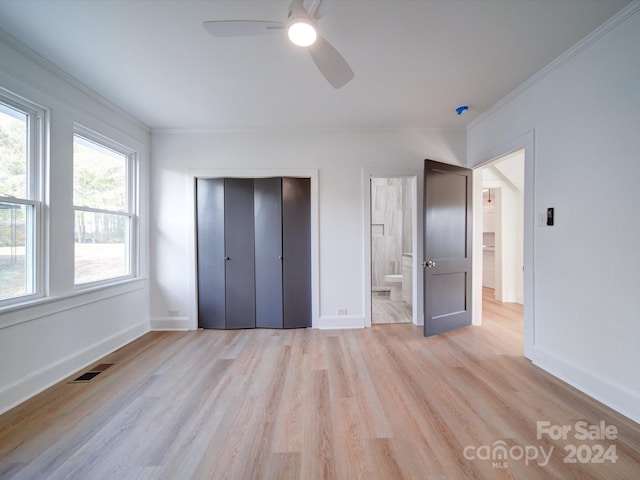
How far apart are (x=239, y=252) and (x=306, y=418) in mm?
2148

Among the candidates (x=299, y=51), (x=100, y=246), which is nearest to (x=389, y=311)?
(x=299, y=51)

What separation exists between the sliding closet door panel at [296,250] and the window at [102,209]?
6.10 ft

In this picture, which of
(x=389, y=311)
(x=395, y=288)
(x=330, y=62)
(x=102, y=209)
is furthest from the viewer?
(x=395, y=288)

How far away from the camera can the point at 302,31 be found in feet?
4.56

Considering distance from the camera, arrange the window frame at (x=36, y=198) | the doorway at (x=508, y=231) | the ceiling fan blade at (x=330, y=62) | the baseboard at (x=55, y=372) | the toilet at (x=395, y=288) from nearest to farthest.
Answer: the ceiling fan blade at (x=330, y=62) → the baseboard at (x=55, y=372) → the window frame at (x=36, y=198) → the doorway at (x=508, y=231) → the toilet at (x=395, y=288)

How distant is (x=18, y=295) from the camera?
1957 millimetres

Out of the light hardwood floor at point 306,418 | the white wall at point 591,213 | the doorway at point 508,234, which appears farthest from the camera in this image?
the doorway at point 508,234

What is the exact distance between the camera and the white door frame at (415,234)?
3.36 m

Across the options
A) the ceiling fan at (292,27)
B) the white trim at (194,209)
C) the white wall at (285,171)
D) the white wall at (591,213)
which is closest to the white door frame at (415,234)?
the white wall at (285,171)

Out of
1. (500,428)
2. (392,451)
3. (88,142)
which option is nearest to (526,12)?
(500,428)

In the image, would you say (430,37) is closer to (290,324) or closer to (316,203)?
(316,203)

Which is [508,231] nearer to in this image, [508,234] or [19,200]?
[508,234]

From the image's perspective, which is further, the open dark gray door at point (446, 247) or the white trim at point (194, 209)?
the white trim at point (194, 209)

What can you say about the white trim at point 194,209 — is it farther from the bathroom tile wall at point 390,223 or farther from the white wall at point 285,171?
the bathroom tile wall at point 390,223
